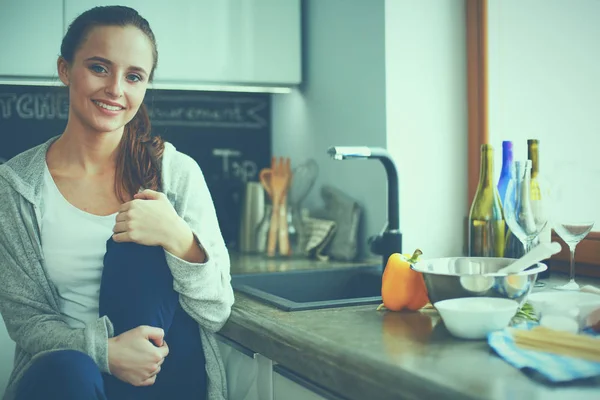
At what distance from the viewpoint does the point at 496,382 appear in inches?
32.9

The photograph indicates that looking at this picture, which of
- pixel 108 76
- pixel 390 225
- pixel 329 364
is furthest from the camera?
pixel 390 225

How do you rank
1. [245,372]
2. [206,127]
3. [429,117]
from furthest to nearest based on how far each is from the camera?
[206,127], [429,117], [245,372]

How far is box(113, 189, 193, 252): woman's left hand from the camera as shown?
1.26 meters

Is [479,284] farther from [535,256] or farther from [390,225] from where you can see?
[390,225]

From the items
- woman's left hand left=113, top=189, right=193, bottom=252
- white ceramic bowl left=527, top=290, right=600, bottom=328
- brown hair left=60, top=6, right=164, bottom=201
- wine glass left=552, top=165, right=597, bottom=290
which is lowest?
white ceramic bowl left=527, top=290, right=600, bottom=328

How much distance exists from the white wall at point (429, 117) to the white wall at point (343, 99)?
48mm

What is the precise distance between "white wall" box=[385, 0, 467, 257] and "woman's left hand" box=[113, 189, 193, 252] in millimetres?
790

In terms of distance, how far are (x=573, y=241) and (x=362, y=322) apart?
0.53m

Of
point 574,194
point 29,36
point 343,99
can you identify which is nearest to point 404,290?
point 574,194

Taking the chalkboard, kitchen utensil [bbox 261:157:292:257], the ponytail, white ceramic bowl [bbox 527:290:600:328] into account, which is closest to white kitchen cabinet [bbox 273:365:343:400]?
white ceramic bowl [bbox 527:290:600:328]

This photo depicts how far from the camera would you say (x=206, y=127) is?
8.27ft

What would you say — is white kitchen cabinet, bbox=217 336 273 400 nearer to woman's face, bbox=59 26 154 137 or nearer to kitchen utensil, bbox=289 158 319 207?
woman's face, bbox=59 26 154 137

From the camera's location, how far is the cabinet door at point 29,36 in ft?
6.42

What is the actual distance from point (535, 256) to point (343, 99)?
110cm
